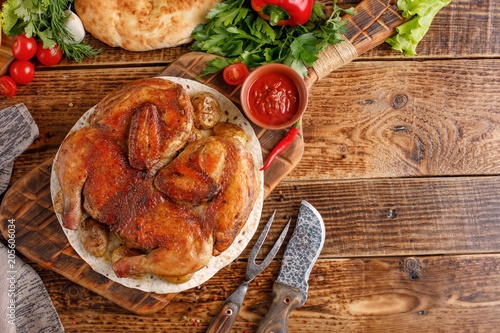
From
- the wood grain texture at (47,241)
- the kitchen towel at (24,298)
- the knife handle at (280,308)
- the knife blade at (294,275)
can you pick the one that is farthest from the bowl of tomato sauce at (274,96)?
the kitchen towel at (24,298)

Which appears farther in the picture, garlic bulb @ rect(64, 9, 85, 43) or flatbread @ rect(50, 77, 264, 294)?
garlic bulb @ rect(64, 9, 85, 43)

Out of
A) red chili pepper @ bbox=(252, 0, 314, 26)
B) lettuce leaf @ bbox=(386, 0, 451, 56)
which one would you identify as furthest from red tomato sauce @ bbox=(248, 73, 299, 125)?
lettuce leaf @ bbox=(386, 0, 451, 56)

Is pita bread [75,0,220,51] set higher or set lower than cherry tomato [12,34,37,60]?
higher

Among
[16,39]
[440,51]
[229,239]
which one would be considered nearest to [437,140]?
[440,51]

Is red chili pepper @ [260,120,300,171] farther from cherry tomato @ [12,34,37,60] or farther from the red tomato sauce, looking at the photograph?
cherry tomato @ [12,34,37,60]

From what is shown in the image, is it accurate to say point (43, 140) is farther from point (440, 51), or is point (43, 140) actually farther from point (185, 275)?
point (440, 51)

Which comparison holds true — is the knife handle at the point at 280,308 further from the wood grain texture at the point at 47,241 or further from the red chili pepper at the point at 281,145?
the red chili pepper at the point at 281,145

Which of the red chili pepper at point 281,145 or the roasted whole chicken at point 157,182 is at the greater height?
the red chili pepper at point 281,145

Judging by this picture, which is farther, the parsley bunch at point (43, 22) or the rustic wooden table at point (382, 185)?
the rustic wooden table at point (382, 185)
